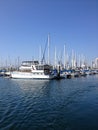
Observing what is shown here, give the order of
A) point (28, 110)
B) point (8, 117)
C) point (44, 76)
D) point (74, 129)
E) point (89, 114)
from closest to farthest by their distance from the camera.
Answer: point (74, 129) → point (8, 117) → point (89, 114) → point (28, 110) → point (44, 76)

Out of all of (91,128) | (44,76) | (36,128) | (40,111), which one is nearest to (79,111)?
(40,111)

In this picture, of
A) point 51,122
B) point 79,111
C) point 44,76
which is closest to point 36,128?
point 51,122

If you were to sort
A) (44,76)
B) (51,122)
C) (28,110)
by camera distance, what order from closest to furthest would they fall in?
1. (51,122)
2. (28,110)
3. (44,76)

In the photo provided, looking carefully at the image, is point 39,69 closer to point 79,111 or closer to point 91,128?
point 79,111

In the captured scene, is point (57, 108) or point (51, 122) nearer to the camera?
point (51, 122)

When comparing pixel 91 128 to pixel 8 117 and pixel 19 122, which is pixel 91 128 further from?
pixel 8 117

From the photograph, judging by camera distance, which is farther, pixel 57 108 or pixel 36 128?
pixel 57 108

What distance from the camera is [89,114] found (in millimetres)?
25172

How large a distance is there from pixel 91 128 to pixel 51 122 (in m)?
4.40

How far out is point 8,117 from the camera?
2317 cm

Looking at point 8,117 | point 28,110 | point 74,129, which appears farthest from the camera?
point 28,110

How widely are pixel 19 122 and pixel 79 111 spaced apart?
9.10 metres

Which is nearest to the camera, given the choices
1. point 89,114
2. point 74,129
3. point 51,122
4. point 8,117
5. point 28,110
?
point 74,129

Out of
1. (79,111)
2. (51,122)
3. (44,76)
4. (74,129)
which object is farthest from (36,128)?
(44,76)
